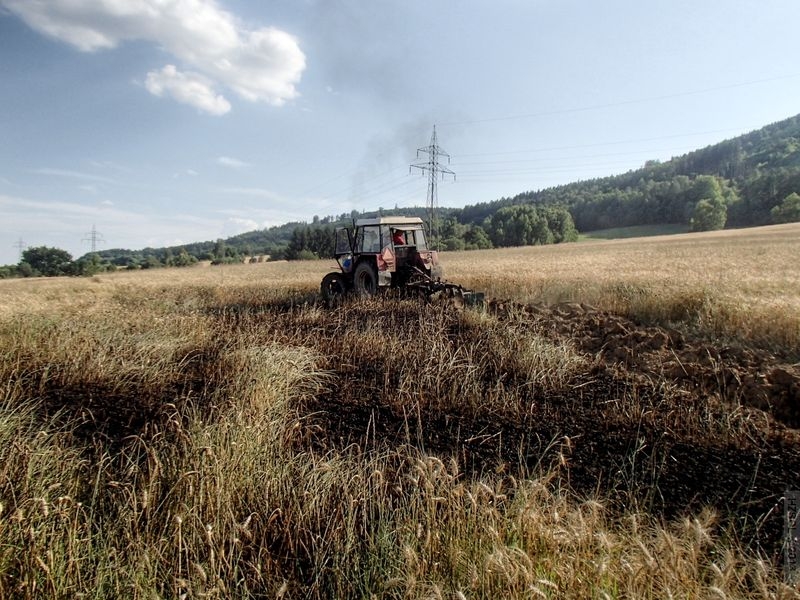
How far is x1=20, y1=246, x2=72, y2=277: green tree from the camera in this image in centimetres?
4772

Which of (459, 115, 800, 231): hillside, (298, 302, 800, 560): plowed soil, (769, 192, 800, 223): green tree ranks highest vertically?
(459, 115, 800, 231): hillside

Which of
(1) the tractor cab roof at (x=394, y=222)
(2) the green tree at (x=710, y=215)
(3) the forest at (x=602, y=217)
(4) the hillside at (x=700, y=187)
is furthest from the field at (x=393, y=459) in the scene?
(4) the hillside at (x=700, y=187)

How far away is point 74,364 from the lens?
15.9 feet

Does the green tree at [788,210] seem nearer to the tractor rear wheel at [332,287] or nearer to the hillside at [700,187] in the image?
the hillside at [700,187]

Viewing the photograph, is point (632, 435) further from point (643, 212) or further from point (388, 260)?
point (643, 212)

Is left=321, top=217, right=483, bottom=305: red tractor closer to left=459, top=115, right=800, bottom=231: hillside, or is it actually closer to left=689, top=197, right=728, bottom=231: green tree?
left=689, top=197, right=728, bottom=231: green tree

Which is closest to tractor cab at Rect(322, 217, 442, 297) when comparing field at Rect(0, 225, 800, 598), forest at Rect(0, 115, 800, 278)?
field at Rect(0, 225, 800, 598)

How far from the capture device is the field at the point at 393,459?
6.56 ft

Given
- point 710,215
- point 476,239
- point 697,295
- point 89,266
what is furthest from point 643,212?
point 89,266

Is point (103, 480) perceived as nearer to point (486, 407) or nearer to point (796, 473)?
point (486, 407)

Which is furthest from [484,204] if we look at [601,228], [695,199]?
[695,199]

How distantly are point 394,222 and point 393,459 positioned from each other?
28.6 feet

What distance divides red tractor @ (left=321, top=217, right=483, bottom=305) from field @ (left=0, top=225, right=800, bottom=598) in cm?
303

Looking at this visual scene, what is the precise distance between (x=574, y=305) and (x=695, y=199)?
79173 millimetres
